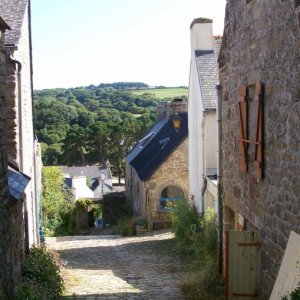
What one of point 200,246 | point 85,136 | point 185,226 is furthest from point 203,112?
point 85,136

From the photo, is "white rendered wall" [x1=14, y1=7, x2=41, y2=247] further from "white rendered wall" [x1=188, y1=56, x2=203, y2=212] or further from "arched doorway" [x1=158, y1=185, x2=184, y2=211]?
"arched doorway" [x1=158, y1=185, x2=184, y2=211]

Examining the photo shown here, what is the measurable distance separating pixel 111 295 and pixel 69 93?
113912mm

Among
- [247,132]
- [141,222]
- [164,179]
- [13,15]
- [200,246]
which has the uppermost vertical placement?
[13,15]

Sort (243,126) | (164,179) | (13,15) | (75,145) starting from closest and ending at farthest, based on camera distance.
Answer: (243,126) < (13,15) < (164,179) < (75,145)

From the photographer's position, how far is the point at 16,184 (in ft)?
30.1

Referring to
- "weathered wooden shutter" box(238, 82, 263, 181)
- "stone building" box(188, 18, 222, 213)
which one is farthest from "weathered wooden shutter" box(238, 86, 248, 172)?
"stone building" box(188, 18, 222, 213)

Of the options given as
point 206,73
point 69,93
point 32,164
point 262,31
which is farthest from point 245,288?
point 69,93

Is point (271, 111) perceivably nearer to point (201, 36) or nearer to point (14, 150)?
point (14, 150)

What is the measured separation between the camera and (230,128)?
10.0m

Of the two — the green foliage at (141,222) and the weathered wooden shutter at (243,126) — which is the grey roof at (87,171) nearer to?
the green foliage at (141,222)

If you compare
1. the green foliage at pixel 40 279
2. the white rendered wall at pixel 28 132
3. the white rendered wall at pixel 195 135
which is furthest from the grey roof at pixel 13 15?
the white rendered wall at pixel 195 135

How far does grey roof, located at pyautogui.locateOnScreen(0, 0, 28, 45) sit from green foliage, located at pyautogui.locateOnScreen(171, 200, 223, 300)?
623 cm

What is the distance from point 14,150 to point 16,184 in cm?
218

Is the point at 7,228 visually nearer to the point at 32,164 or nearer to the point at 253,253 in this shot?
the point at 253,253
